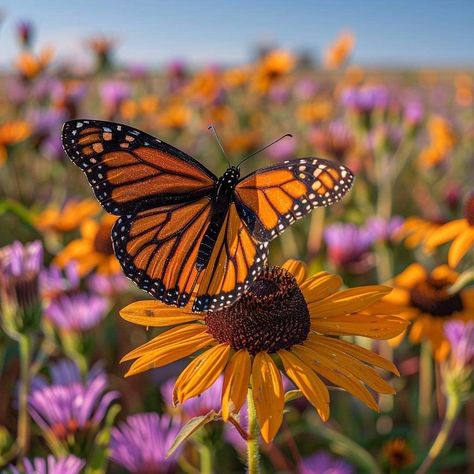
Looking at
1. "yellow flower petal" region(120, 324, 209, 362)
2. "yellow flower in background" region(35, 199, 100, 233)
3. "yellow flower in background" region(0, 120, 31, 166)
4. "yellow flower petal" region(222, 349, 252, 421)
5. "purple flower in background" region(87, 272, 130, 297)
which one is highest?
"yellow flower in background" region(0, 120, 31, 166)

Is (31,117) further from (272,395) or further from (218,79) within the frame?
(272,395)

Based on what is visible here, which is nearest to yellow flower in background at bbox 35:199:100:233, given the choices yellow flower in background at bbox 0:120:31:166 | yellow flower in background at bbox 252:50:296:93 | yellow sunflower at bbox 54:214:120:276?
yellow sunflower at bbox 54:214:120:276

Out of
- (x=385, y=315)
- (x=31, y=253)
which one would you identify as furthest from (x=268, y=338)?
(x=31, y=253)

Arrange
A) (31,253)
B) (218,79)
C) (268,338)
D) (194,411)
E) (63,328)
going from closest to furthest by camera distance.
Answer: (268,338) < (194,411) < (31,253) < (63,328) < (218,79)

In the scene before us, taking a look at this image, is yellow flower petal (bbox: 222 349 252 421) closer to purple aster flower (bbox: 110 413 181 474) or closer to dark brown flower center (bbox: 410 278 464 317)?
purple aster flower (bbox: 110 413 181 474)

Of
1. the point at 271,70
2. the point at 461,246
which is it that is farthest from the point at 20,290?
the point at 271,70

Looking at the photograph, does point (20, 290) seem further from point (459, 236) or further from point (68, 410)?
point (459, 236)
